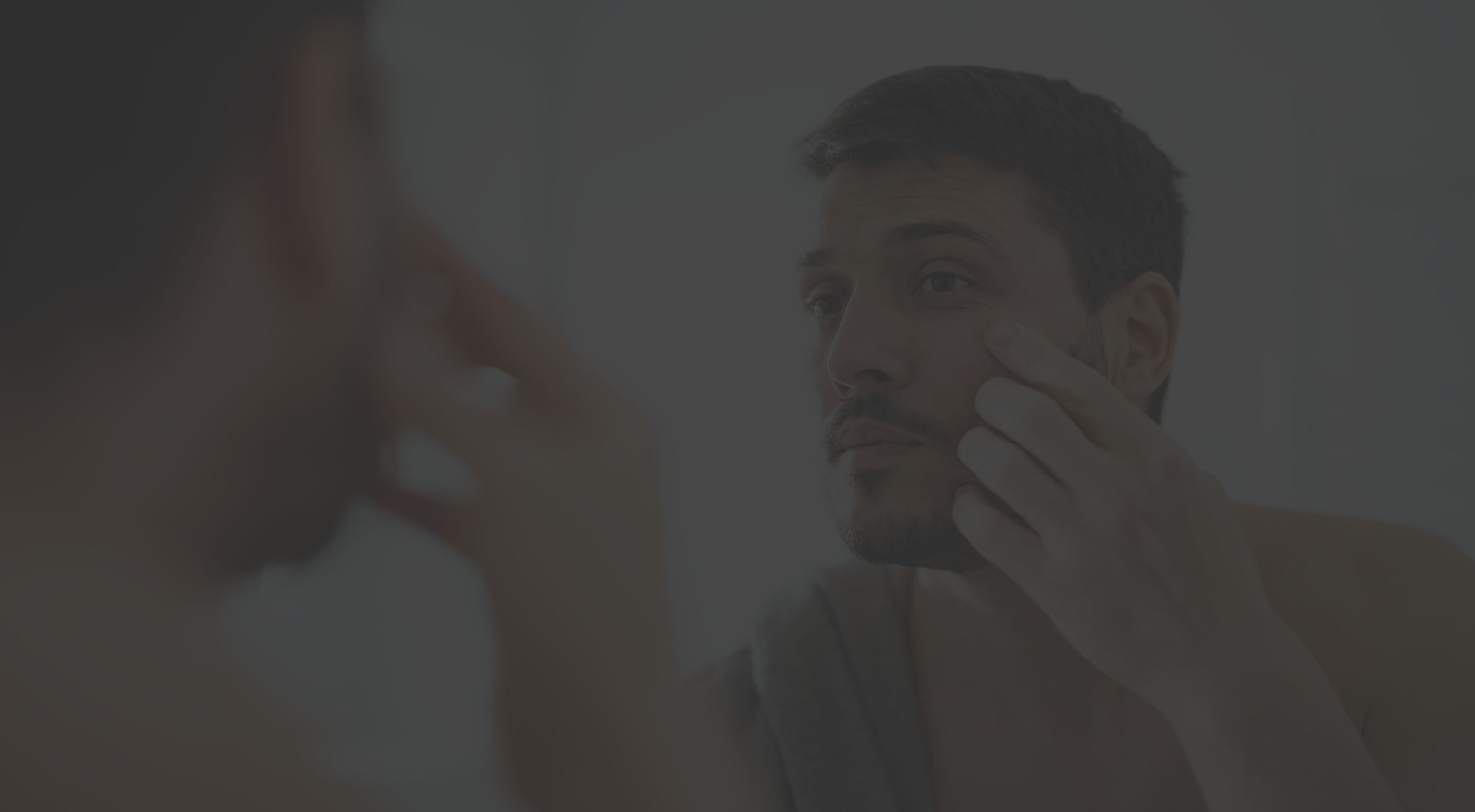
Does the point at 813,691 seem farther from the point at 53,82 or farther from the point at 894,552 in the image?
the point at 53,82

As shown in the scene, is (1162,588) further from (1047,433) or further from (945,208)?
(945,208)

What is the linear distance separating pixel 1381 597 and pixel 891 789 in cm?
33

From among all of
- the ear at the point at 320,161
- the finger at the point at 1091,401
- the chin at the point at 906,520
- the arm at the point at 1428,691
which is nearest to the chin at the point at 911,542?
the chin at the point at 906,520

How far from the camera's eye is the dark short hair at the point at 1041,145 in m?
0.57

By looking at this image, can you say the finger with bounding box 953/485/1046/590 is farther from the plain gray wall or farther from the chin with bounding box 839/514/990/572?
the plain gray wall

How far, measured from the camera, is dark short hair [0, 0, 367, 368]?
0.62ft

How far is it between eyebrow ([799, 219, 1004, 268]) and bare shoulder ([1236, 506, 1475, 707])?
0.84 feet

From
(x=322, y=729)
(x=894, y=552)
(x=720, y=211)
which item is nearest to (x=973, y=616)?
(x=894, y=552)

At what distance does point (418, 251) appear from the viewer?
233 millimetres

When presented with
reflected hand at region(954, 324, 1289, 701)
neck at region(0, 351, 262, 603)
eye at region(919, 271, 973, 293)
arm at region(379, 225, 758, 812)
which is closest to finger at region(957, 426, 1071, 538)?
reflected hand at region(954, 324, 1289, 701)

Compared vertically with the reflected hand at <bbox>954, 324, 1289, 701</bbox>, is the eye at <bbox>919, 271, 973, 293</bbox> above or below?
above

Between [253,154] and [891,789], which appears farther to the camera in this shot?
[891,789]

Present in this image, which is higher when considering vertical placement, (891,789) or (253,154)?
(253,154)

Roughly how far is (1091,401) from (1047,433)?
3 centimetres
